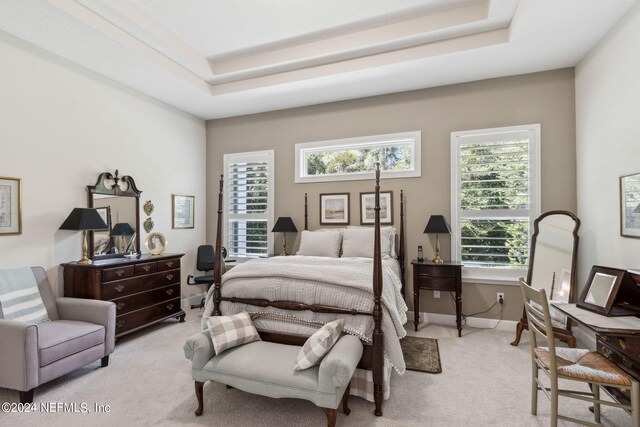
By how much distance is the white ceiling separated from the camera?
2906 mm

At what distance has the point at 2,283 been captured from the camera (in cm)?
277

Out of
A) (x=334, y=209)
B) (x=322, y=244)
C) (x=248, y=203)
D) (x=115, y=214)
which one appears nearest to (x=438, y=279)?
Result: (x=322, y=244)

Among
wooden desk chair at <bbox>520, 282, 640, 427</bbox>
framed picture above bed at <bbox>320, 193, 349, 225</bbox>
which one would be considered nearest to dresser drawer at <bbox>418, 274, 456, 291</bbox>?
framed picture above bed at <bbox>320, 193, 349, 225</bbox>

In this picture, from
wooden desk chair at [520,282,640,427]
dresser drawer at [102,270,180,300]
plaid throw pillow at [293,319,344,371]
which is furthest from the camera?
dresser drawer at [102,270,180,300]

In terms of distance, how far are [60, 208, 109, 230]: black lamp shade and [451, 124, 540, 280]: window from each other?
422 centimetres

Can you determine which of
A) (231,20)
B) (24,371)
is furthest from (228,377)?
(231,20)

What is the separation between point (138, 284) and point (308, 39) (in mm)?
3482

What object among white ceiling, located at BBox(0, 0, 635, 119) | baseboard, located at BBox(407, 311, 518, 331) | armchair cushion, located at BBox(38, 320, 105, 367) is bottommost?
baseboard, located at BBox(407, 311, 518, 331)

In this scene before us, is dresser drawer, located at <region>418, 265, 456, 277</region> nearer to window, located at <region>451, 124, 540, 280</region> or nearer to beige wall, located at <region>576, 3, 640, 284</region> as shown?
window, located at <region>451, 124, 540, 280</region>

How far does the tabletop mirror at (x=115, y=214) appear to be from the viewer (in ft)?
12.5

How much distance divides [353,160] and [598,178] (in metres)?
2.85

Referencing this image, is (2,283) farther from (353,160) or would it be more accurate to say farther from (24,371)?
(353,160)

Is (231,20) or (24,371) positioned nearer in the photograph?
(24,371)

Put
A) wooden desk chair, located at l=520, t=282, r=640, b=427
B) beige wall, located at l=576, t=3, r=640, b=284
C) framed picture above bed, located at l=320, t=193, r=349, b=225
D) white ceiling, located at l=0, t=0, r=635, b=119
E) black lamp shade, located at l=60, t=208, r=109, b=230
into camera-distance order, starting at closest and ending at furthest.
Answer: wooden desk chair, located at l=520, t=282, r=640, b=427 → beige wall, located at l=576, t=3, r=640, b=284 → white ceiling, located at l=0, t=0, r=635, b=119 → black lamp shade, located at l=60, t=208, r=109, b=230 → framed picture above bed, located at l=320, t=193, r=349, b=225
